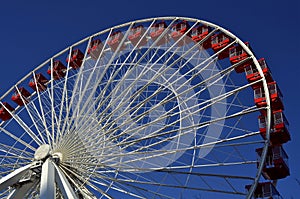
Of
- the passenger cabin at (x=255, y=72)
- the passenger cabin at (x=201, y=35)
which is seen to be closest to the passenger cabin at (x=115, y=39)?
the passenger cabin at (x=201, y=35)

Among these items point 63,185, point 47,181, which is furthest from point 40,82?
point 47,181

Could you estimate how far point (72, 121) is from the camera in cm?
2052

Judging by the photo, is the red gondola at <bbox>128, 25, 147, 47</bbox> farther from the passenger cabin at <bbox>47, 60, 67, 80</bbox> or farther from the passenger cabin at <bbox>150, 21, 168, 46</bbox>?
the passenger cabin at <bbox>47, 60, 67, 80</bbox>

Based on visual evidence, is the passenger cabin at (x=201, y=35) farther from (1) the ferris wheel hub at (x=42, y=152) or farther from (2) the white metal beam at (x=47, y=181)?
(2) the white metal beam at (x=47, y=181)

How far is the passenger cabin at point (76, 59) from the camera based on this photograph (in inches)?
1080

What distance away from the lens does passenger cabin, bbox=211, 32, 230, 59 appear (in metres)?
23.5

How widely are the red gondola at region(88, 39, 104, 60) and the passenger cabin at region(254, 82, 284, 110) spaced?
843 cm

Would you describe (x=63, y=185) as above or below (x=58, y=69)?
below

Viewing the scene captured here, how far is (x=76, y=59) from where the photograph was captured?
27.5 m

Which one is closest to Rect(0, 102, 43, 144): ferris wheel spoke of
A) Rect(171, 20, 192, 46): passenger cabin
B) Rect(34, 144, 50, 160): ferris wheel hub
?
Rect(34, 144, 50, 160): ferris wheel hub

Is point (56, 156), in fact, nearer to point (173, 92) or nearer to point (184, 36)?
point (173, 92)

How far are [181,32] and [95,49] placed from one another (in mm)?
4315

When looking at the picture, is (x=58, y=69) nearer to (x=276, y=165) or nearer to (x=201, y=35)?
(x=201, y=35)

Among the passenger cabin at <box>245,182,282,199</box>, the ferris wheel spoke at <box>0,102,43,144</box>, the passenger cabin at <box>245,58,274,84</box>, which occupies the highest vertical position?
the passenger cabin at <box>245,58,274,84</box>
